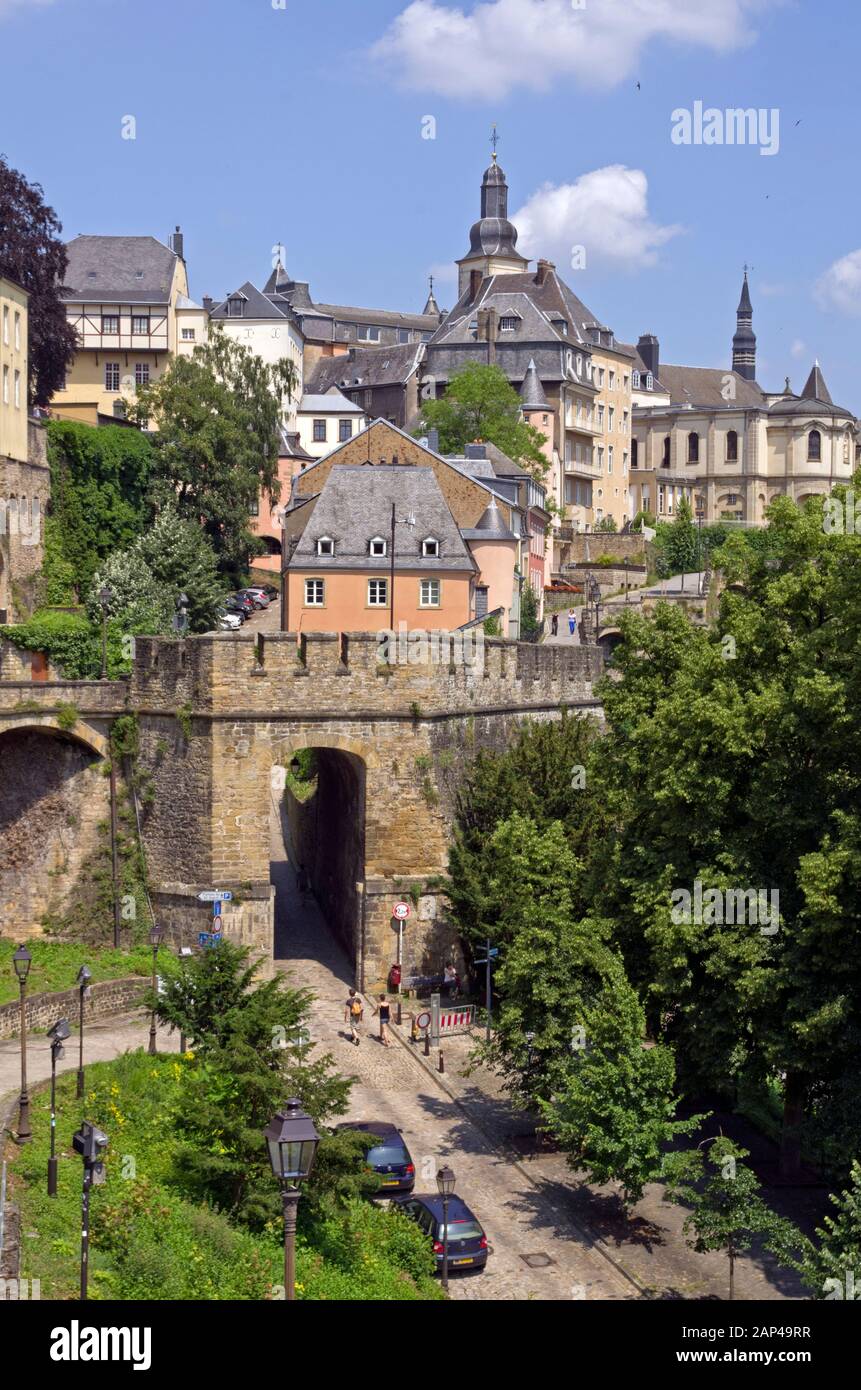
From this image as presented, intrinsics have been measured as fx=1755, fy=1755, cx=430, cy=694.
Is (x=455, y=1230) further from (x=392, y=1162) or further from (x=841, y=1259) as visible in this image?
(x=841, y=1259)

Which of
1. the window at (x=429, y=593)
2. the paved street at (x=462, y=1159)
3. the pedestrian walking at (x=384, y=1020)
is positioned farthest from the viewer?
the window at (x=429, y=593)

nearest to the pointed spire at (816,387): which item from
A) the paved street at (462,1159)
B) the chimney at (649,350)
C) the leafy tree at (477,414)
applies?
the chimney at (649,350)

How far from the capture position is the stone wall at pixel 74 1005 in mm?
31703

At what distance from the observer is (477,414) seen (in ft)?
268

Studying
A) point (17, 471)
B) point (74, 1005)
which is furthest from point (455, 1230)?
point (17, 471)

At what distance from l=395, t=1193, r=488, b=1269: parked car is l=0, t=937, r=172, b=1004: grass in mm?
11599

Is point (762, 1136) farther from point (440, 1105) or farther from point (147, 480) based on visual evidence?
point (147, 480)

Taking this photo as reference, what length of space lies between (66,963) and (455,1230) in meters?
14.9

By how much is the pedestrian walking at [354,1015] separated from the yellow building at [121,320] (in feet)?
198

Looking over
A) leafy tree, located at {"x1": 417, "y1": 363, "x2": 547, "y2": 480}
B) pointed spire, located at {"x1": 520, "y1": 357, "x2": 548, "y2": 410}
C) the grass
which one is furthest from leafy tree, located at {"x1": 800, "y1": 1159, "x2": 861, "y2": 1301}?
pointed spire, located at {"x1": 520, "y1": 357, "x2": 548, "y2": 410}

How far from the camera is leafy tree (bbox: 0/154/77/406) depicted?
2559 inches

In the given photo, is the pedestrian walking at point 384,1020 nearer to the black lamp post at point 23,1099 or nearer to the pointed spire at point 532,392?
the black lamp post at point 23,1099

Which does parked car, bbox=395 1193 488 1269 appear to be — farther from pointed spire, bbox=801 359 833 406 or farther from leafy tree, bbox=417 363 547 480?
pointed spire, bbox=801 359 833 406

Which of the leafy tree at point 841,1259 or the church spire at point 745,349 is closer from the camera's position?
the leafy tree at point 841,1259
